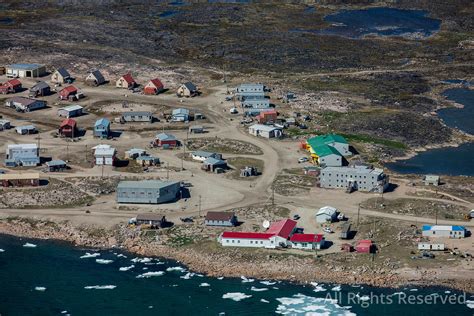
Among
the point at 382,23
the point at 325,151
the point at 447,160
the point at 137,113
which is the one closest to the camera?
the point at 325,151

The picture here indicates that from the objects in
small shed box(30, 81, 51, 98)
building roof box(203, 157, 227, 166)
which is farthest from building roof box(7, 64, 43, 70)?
building roof box(203, 157, 227, 166)

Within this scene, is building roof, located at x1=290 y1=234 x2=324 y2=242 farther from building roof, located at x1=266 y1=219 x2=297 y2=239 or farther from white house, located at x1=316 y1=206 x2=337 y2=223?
white house, located at x1=316 y1=206 x2=337 y2=223

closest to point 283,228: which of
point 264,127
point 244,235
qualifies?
point 244,235

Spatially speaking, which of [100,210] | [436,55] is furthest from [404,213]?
[436,55]

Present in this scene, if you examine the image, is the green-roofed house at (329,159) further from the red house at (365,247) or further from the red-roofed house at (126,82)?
the red-roofed house at (126,82)

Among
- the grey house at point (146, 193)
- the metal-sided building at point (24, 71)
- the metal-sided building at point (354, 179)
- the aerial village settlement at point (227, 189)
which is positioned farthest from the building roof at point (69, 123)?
the metal-sided building at point (354, 179)

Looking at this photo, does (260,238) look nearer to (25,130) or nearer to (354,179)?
(354,179)
